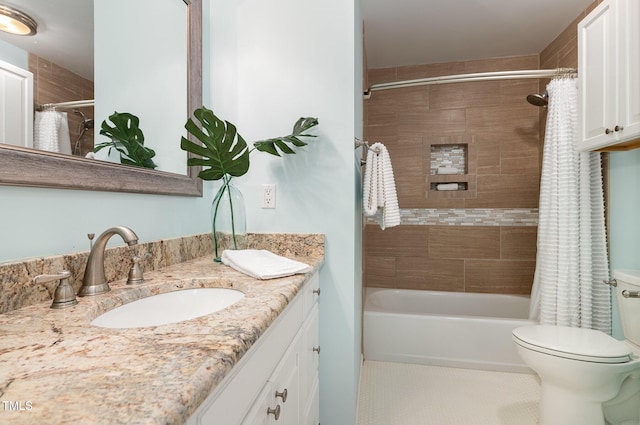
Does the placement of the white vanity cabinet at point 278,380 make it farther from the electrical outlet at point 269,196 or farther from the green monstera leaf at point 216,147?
the green monstera leaf at point 216,147

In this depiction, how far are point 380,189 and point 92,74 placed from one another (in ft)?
4.39

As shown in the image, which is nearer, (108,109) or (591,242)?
(108,109)

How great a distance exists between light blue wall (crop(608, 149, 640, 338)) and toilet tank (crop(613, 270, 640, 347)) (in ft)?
0.63

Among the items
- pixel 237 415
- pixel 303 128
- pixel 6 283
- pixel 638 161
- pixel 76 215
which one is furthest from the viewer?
pixel 638 161

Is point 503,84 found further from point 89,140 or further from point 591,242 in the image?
point 89,140

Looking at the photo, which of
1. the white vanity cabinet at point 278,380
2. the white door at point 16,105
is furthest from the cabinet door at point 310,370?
the white door at point 16,105

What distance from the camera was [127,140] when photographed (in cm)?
107

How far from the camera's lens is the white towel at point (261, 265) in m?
1.02

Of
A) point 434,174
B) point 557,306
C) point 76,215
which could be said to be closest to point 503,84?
point 434,174

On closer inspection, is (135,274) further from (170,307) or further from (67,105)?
(67,105)

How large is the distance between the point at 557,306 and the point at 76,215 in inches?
96.0

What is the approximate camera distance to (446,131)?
2947mm

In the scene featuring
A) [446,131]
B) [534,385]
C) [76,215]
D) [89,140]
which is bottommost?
[534,385]

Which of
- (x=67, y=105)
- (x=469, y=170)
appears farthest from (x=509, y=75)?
(x=67, y=105)
